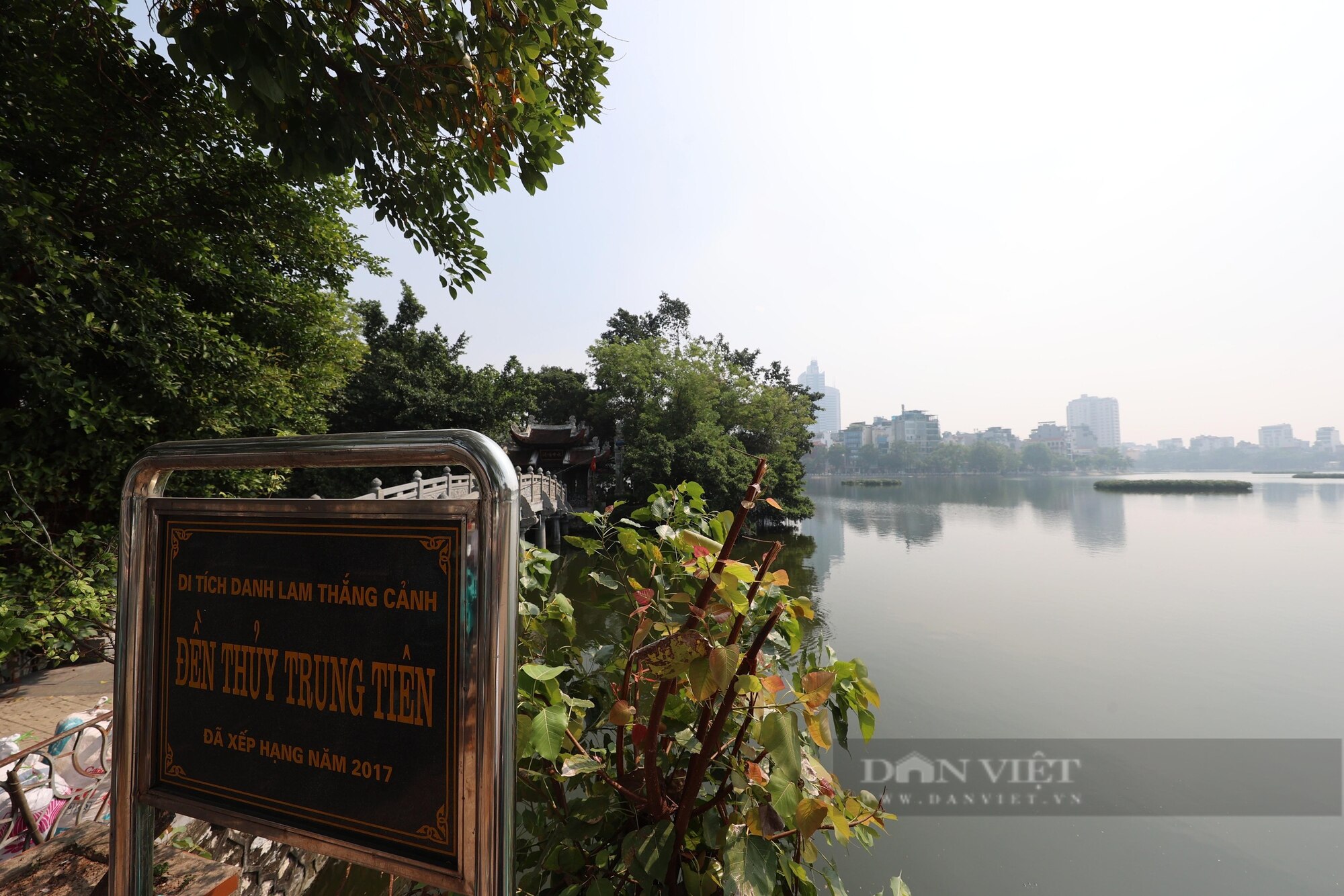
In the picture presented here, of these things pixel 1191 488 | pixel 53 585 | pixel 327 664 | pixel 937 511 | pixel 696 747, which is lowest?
pixel 937 511

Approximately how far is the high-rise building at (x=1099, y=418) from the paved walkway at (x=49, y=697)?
425 feet

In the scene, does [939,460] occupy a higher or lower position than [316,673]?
higher

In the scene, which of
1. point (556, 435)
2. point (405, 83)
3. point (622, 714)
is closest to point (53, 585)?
point (405, 83)

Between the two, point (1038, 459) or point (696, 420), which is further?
point (1038, 459)

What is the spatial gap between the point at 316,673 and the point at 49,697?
17.7 feet

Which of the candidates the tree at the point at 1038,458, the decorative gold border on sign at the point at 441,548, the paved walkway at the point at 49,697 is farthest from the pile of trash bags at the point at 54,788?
the tree at the point at 1038,458

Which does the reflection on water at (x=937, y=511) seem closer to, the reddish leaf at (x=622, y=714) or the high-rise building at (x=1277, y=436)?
the reddish leaf at (x=622, y=714)

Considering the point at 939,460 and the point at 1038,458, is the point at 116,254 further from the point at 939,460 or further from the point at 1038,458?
the point at 1038,458

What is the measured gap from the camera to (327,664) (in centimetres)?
93

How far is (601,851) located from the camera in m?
1.16

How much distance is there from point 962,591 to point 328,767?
12.1m

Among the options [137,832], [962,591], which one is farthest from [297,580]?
[962,591]

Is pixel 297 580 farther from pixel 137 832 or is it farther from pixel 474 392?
pixel 474 392

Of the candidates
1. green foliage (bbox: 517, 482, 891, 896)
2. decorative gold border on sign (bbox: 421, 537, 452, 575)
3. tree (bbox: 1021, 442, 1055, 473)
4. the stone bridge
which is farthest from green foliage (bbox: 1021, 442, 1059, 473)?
decorative gold border on sign (bbox: 421, 537, 452, 575)
